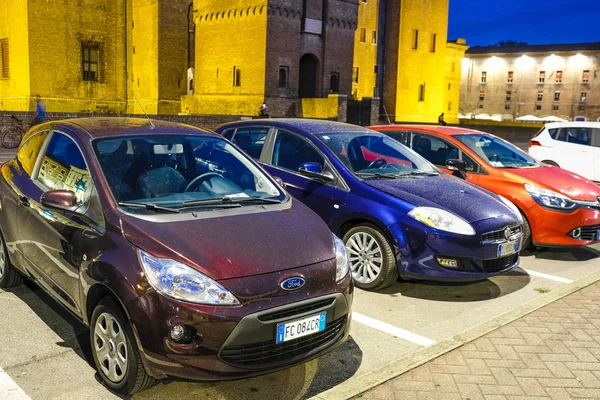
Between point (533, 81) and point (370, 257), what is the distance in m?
82.6

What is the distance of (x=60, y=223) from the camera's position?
14.0 ft

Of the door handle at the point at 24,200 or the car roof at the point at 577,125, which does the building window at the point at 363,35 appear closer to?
the car roof at the point at 577,125

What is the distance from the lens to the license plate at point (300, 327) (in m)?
3.53

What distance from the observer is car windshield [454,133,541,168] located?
27.7 feet

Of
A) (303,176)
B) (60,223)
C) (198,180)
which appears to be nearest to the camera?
(60,223)

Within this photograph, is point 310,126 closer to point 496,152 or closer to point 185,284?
point 496,152

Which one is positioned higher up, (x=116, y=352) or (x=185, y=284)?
(x=185, y=284)

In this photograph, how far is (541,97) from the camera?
80125mm

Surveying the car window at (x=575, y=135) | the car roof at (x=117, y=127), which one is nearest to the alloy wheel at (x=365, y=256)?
the car roof at (x=117, y=127)

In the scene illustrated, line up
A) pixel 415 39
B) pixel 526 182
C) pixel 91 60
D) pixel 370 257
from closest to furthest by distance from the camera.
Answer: pixel 370 257 → pixel 526 182 → pixel 91 60 → pixel 415 39

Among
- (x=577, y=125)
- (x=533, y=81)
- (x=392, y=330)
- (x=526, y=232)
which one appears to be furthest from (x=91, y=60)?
(x=533, y=81)

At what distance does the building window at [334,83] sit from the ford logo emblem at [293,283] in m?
35.8

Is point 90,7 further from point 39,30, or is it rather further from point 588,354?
point 588,354

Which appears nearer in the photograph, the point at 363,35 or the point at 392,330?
the point at 392,330
